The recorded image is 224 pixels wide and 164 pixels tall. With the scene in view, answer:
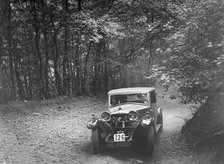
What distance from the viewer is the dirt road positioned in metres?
10.7

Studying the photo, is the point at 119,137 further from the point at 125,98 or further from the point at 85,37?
the point at 85,37

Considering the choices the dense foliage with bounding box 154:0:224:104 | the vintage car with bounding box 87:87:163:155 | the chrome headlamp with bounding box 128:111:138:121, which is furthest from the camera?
the chrome headlamp with bounding box 128:111:138:121

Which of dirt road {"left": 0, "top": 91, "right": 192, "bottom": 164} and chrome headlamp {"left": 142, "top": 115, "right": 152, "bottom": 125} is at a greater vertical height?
chrome headlamp {"left": 142, "top": 115, "right": 152, "bottom": 125}

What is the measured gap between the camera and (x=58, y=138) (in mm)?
12750

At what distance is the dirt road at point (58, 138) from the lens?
420 inches

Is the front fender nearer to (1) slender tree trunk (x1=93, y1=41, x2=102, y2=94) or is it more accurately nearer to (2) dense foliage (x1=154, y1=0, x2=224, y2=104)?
(2) dense foliage (x1=154, y1=0, x2=224, y2=104)

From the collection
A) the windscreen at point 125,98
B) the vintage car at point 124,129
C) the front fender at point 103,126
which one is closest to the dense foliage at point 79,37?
the windscreen at point 125,98

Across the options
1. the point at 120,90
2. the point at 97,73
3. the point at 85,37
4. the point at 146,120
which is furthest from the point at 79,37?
the point at 146,120

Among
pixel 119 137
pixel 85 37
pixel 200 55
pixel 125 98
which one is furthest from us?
pixel 85 37

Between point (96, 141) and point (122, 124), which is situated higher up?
point (122, 124)

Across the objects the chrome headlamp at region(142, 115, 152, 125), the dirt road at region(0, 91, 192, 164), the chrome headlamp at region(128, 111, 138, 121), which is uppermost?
the chrome headlamp at region(128, 111, 138, 121)

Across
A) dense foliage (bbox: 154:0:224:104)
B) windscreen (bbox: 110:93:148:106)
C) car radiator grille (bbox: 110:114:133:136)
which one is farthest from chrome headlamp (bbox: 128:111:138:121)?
dense foliage (bbox: 154:0:224:104)

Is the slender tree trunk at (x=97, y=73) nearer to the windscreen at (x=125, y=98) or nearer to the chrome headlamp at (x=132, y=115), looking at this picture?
the windscreen at (x=125, y=98)

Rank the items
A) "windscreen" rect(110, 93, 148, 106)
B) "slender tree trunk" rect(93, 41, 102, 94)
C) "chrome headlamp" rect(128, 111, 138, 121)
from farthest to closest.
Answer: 1. "slender tree trunk" rect(93, 41, 102, 94)
2. "windscreen" rect(110, 93, 148, 106)
3. "chrome headlamp" rect(128, 111, 138, 121)
